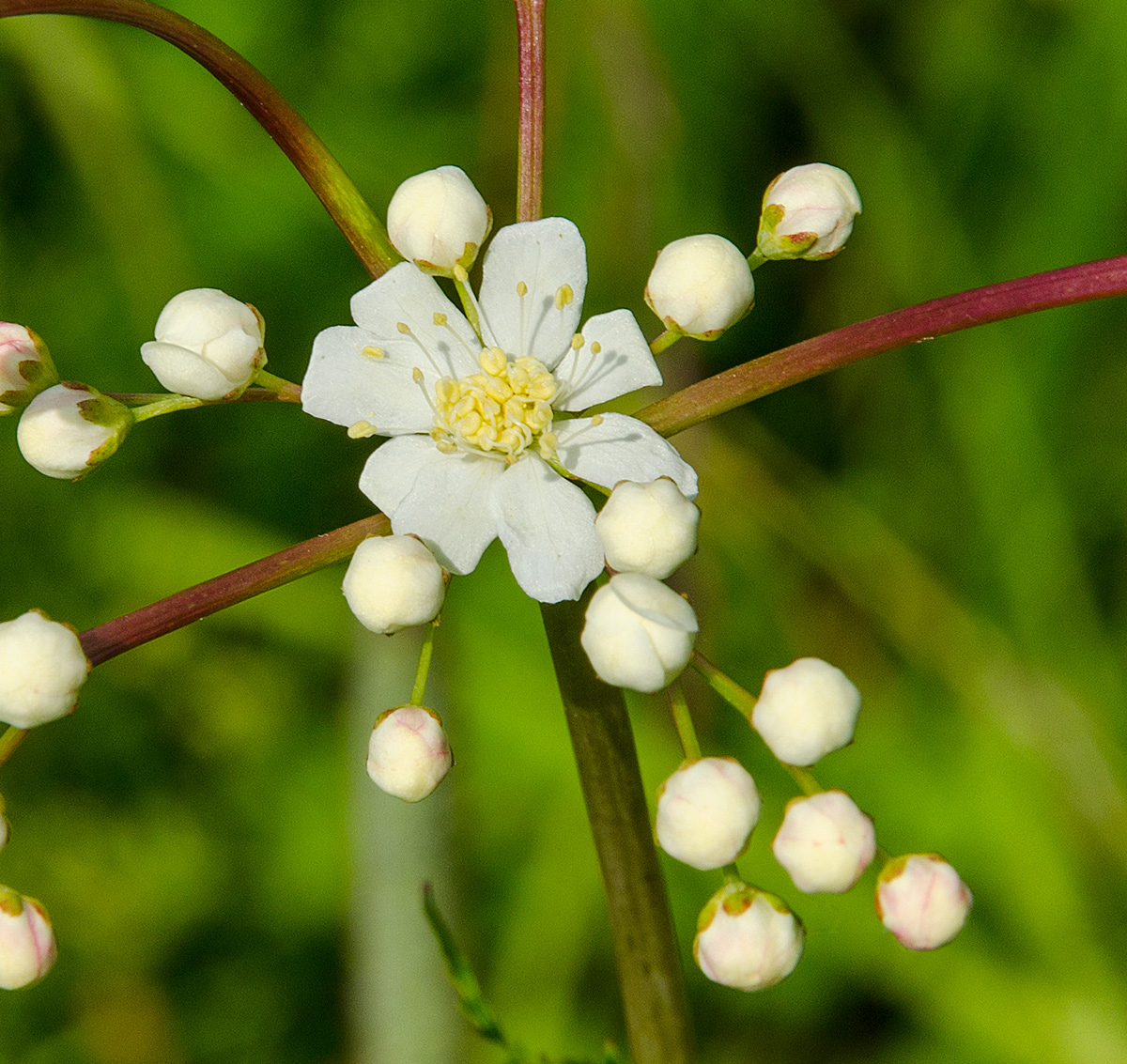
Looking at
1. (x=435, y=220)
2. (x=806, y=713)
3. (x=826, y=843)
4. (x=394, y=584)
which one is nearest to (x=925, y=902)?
(x=826, y=843)

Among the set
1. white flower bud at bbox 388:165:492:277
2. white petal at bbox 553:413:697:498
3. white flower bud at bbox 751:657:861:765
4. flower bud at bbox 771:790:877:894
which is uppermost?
white flower bud at bbox 388:165:492:277

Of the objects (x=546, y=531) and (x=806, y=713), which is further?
(x=546, y=531)

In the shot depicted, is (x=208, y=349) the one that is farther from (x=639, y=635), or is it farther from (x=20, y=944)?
(x=20, y=944)

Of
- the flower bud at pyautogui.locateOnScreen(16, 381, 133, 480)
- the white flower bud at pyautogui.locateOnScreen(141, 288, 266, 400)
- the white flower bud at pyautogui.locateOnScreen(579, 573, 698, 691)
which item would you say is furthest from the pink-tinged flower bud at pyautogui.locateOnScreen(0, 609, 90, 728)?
the white flower bud at pyautogui.locateOnScreen(579, 573, 698, 691)

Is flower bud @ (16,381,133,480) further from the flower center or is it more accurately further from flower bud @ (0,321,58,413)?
the flower center

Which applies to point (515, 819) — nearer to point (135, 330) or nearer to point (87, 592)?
point (87, 592)

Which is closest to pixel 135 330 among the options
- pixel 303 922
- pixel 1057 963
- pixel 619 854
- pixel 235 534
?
pixel 235 534
